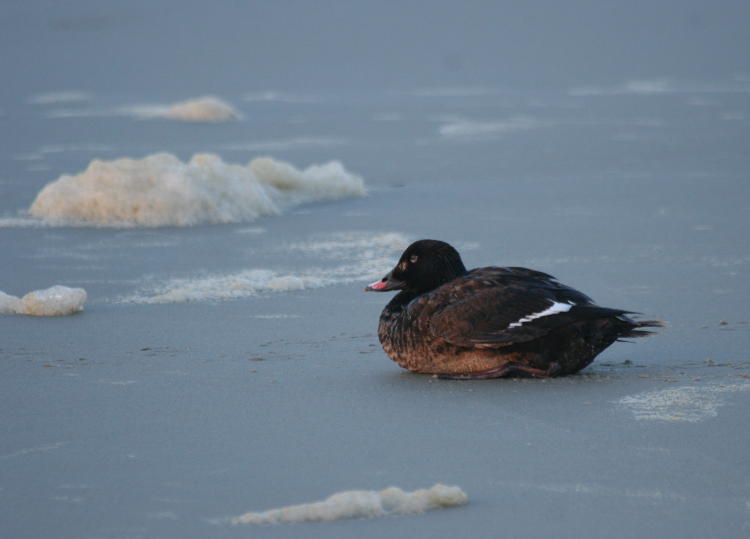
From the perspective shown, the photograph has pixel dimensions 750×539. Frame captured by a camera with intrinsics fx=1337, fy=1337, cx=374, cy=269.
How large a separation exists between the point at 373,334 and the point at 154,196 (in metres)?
3.98

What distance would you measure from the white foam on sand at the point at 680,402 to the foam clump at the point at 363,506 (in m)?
1.38

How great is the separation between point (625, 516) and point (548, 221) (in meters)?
6.27

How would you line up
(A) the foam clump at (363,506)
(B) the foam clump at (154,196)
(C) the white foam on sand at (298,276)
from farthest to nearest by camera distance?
1. (B) the foam clump at (154,196)
2. (C) the white foam on sand at (298,276)
3. (A) the foam clump at (363,506)

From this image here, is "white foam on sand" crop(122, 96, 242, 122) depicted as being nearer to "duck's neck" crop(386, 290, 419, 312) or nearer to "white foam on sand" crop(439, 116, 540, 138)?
"white foam on sand" crop(439, 116, 540, 138)

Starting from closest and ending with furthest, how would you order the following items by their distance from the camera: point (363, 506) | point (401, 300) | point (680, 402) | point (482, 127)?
point (363, 506) → point (680, 402) → point (401, 300) → point (482, 127)

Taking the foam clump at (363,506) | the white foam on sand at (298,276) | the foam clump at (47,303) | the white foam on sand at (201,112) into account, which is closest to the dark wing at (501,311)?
the foam clump at (363,506)

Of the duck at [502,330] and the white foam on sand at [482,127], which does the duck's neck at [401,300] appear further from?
the white foam on sand at [482,127]

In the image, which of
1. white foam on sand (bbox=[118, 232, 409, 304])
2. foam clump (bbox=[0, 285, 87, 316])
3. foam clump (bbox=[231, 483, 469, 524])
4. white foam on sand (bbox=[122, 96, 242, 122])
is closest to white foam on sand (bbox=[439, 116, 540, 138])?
white foam on sand (bbox=[122, 96, 242, 122])

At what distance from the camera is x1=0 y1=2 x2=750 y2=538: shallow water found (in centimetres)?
463

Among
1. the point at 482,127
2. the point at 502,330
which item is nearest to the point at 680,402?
the point at 502,330

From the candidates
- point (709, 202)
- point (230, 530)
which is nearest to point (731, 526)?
point (230, 530)

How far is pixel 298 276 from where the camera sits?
28.8 feet

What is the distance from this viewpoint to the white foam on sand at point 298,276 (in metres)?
8.21

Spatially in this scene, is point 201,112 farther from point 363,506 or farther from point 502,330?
point 363,506
